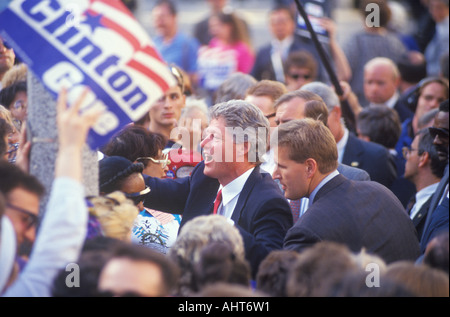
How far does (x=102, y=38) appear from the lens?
3176mm

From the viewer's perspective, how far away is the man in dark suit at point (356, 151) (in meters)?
5.79

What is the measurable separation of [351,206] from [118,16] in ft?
5.32

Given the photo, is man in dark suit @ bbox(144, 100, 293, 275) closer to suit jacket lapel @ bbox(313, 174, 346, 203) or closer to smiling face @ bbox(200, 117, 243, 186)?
smiling face @ bbox(200, 117, 243, 186)

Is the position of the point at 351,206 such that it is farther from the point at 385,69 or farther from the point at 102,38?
the point at 385,69

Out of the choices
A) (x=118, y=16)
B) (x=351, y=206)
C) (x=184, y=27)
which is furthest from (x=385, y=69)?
(x=184, y=27)

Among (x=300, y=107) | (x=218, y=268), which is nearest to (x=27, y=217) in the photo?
(x=218, y=268)

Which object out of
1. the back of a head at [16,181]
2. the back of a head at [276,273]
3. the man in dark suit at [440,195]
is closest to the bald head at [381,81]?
the man in dark suit at [440,195]

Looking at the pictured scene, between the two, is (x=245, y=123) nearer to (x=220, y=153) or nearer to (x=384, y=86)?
(x=220, y=153)

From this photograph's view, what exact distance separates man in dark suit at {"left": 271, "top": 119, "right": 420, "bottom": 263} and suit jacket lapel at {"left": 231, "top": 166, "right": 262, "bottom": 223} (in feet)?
0.46

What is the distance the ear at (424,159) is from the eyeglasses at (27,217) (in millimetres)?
3357

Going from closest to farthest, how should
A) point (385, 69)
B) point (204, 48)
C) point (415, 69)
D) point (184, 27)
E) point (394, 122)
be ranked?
point (394, 122) < point (385, 69) < point (415, 69) < point (204, 48) < point (184, 27)

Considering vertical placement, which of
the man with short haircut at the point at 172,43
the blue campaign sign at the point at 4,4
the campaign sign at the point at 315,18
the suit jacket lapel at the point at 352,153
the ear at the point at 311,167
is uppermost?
the man with short haircut at the point at 172,43

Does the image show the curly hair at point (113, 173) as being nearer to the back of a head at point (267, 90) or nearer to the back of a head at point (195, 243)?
the back of a head at point (195, 243)

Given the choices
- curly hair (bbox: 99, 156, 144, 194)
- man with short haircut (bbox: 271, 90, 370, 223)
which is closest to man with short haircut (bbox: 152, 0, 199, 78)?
man with short haircut (bbox: 271, 90, 370, 223)
